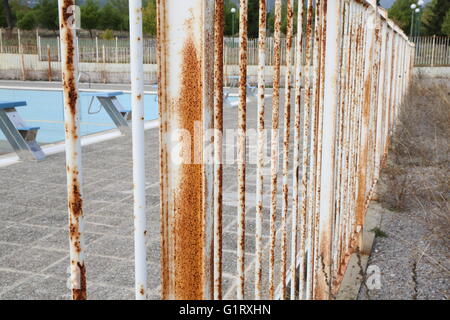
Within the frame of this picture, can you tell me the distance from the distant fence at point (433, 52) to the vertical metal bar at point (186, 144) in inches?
1254

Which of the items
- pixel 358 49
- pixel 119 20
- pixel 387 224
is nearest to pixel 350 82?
pixel 358 49

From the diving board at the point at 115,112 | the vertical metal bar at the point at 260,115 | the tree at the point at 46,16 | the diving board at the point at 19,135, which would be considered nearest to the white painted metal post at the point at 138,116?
the vertical metal bar at the point at 260,115

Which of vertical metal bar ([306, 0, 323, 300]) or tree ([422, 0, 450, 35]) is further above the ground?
tree ([422, 0, 450, 35])

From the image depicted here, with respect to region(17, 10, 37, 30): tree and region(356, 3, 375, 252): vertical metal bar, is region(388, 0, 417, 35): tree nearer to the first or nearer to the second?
region(17, 10, 37, 30): tree

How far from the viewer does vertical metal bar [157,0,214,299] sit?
114 cm

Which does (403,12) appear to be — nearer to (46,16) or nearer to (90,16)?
(90,16)

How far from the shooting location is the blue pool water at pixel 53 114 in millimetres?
12570

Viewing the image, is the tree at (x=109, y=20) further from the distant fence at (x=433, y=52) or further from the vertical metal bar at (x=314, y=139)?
the vertical metal bar at (x=314, y=139)

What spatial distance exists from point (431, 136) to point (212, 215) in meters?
8.75

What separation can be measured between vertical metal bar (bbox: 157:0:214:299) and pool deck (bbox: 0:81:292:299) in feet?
6.34

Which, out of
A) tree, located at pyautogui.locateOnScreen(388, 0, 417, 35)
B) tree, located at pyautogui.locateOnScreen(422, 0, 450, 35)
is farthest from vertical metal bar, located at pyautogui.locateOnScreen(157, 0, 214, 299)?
tree, located at pyautogui.locateOnScreen(422, 0, 450, 35)

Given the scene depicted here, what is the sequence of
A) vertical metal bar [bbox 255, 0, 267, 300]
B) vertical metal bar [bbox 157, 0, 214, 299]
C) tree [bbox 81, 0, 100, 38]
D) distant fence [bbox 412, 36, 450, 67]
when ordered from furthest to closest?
tree [bbox 81, 0, 100, 38] → distant fence [bbox 412, 36, 450, 67] → vertical metal bar [bbox 255, 0, 267, 300] → vertical metal bar [bbox 157, 0, 214, 299]

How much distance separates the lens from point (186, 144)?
1.18 metres

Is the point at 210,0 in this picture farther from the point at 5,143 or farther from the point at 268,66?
the point at 268,66
